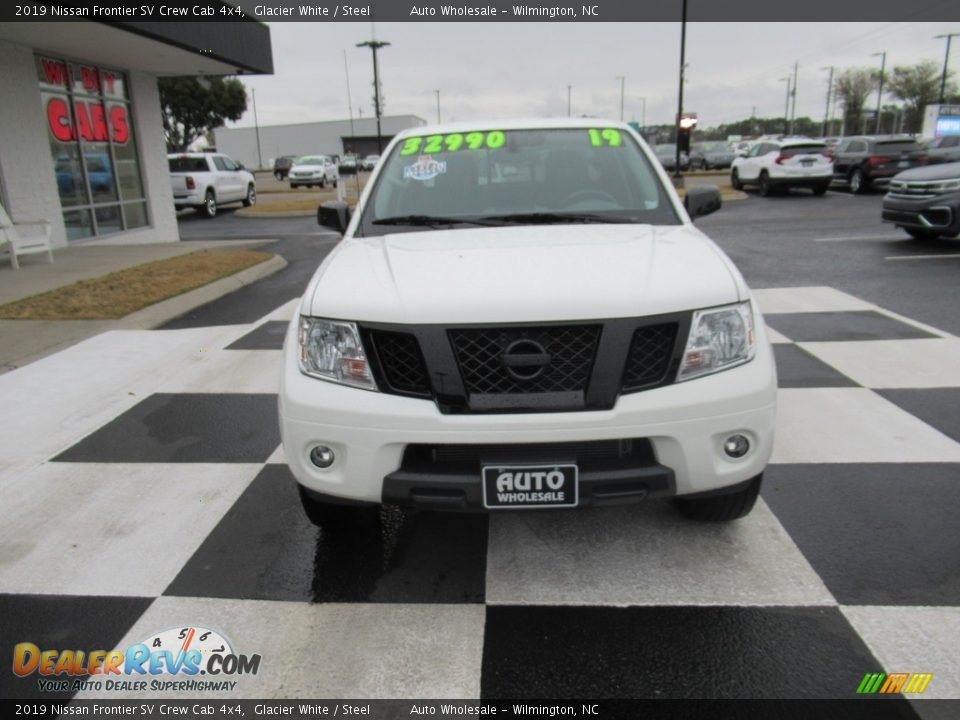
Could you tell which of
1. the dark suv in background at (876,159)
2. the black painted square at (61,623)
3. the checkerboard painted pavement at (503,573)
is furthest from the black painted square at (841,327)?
the dark suv in background at (876,159)

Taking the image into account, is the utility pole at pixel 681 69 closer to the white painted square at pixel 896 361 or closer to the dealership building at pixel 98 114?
the dealership building at pixel 98 114

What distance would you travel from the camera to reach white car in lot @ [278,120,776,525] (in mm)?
2367

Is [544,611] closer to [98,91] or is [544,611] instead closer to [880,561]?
[880,561]

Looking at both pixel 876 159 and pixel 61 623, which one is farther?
pixel 876 159

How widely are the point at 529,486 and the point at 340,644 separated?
837 mm

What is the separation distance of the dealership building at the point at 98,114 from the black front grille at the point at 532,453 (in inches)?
420

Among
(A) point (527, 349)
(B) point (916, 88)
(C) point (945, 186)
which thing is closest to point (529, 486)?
(A) point (527, 349)

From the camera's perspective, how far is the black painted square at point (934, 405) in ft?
13.3

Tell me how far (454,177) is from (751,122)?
111871 mm

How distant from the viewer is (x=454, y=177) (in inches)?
148

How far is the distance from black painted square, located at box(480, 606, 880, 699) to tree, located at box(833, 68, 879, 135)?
8137cm

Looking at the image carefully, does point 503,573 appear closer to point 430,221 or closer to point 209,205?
point 430,221

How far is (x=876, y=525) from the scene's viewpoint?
3021 millimetres

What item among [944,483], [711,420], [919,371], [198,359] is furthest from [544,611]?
[198,359]
